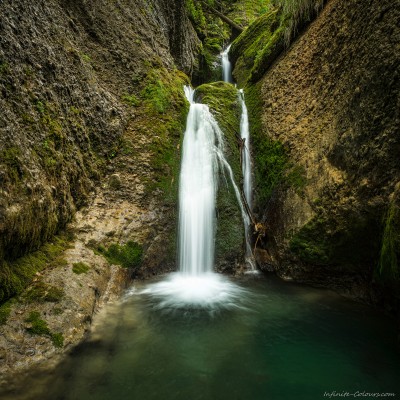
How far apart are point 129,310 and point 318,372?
2628mm

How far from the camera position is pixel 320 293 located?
5.09 m

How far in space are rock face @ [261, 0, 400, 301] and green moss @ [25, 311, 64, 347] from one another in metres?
4.29

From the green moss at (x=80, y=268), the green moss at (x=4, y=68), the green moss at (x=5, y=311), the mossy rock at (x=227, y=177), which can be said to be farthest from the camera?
the mossy rock at (x=227, y=177)

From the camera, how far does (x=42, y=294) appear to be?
3426 millimetres

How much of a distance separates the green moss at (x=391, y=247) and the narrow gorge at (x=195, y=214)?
3cm

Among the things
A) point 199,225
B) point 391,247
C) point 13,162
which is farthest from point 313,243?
point 13,162

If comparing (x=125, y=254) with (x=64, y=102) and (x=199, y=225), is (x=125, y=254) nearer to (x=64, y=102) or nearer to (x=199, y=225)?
(x=199, y=225)

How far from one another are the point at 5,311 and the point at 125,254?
2197 mm

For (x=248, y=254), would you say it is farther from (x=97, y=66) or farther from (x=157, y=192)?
(x=97, y=66)

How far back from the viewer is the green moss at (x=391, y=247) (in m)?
3.39

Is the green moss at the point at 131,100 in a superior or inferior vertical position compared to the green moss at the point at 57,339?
superior

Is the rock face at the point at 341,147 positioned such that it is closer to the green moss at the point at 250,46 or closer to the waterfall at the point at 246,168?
the waterfall at the point at 246,168

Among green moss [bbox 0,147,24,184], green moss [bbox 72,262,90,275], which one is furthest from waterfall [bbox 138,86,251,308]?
green moss [bbox 0,147,24,184]

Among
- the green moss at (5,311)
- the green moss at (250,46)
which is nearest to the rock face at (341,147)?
the green moss at (5,311)
